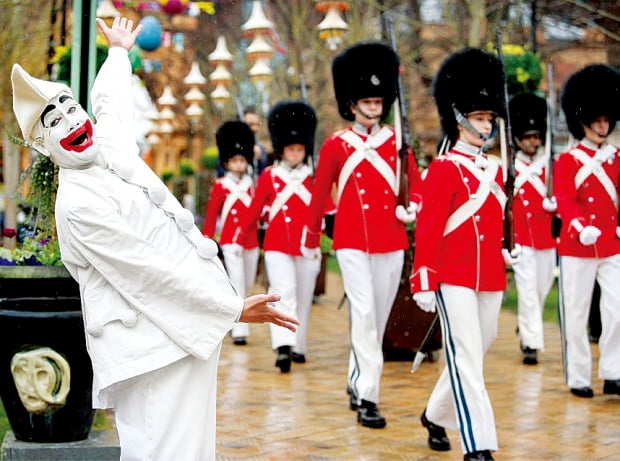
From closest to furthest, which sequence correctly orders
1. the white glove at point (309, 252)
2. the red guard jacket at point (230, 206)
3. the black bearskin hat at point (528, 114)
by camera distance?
the white glove at point (309, 252)
the black bearskin hat at point (528, 114)
the red guard jacket at point (230, 206)

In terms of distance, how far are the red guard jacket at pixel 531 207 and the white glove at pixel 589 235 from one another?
235cm

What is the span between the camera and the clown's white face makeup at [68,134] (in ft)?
15.6

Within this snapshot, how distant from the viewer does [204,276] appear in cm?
484

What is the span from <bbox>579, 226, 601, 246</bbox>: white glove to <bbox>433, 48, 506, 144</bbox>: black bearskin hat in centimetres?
141

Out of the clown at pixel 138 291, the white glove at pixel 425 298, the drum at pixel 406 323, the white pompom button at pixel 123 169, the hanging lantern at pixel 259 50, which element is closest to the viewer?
the clown at pixel 138 291

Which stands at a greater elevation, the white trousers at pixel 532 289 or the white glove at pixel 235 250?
the white glove at pixel 235 250

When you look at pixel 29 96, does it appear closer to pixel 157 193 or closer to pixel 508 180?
pixel 157 193

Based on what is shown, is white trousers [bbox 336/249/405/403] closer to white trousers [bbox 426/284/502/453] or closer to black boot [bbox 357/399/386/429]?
black boot [bbox 357/399/386/429]

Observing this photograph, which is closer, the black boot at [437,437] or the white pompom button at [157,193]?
the white pompom button at [157,193]

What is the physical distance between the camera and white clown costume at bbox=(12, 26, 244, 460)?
4621 mm

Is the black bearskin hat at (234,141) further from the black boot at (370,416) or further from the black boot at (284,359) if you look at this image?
the black boot at (370,416)

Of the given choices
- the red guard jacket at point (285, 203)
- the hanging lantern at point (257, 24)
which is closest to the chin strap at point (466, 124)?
the red guard jacket at point (285, 203)

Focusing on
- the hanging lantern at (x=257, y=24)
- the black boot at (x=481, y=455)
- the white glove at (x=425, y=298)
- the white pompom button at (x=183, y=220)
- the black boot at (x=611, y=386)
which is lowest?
the black boot at (x=611, y=386)

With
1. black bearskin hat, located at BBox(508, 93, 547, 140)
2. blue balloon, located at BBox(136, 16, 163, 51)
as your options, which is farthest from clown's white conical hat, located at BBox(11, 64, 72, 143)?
blue balloon, located at BBox(136, 16, 163, 51)
